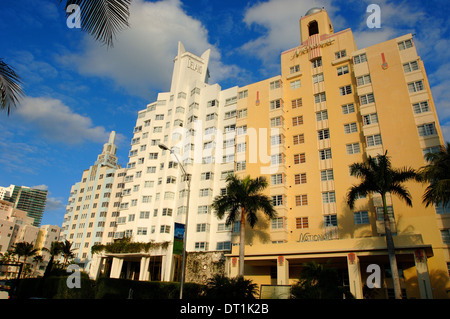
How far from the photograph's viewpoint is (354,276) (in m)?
34.1

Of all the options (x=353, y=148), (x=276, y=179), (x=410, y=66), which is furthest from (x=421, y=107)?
(x=276, y=179)

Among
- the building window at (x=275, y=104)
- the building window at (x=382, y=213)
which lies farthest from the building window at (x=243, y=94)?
the building window at (x=382, y=213)

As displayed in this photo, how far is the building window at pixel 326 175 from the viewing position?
1835 inches

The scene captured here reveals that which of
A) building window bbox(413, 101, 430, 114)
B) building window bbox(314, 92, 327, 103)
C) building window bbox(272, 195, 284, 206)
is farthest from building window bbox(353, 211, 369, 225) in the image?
building window bbox(314, 92, 327, 103)

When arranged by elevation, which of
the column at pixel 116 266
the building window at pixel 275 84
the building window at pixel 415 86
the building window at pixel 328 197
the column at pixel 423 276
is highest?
the building window at pixel 275 84

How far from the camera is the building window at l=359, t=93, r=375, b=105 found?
4622 cm

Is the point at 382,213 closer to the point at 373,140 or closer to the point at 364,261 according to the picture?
the point at 364,261

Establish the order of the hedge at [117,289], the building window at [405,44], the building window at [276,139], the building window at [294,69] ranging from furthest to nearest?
1. the building window at [294,69]
2. the building window at [276,139]
3. the building window at [405,44]
4. the hedge at [117,289]

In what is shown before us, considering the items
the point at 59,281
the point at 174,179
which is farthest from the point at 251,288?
the point at 174,179

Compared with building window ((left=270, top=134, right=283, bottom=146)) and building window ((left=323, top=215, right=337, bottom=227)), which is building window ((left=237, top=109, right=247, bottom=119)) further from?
building window ((left=323, top=215, right=337, bottom=227))

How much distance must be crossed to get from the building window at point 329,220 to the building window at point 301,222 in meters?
2.60

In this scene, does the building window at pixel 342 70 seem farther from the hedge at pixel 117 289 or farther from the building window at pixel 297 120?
the hedge at pixel 117 289

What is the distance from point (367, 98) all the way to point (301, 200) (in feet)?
58.0
